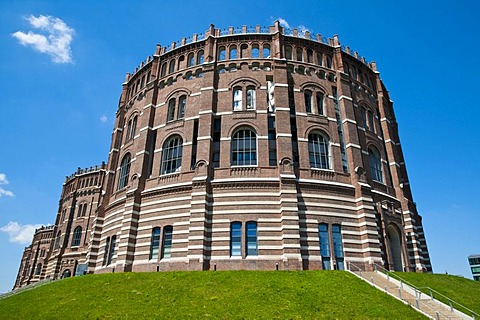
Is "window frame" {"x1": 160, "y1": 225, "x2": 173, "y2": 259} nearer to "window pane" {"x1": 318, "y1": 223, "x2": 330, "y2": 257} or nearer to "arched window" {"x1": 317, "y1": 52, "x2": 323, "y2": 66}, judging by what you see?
"window pane" {"x1": 318, "y1": 223, "x2": 330, "y2": 257}

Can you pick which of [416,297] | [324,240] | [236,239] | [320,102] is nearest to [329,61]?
[320,102]

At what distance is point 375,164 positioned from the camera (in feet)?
98.5

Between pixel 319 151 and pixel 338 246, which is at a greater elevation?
pixel 319 151

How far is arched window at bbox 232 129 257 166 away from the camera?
84.8 ft

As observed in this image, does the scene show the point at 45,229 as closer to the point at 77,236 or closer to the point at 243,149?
the point at 77,236

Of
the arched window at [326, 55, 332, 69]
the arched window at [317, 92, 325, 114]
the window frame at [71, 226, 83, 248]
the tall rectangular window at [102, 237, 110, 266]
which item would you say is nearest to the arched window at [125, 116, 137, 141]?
the tall rectangular window at [102, 237, 110, 266]

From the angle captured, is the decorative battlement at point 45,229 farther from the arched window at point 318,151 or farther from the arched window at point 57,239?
the arched window at point 318,151

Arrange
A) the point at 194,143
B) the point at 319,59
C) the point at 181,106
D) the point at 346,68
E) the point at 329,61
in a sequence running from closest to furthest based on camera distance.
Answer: the point at 194,143 → the point at 181,106 → the point at 319,59 → the point at 329,61 → the point at 346,68

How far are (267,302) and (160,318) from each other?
4.70 meters

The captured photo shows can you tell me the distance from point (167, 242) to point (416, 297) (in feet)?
53.2

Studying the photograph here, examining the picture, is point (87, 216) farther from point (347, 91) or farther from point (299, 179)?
point (347, 91)

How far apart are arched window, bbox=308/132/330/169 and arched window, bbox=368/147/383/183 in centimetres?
505

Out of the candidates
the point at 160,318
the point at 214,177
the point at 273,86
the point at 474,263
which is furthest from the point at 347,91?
the point at 474,263

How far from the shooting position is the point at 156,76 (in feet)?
106
